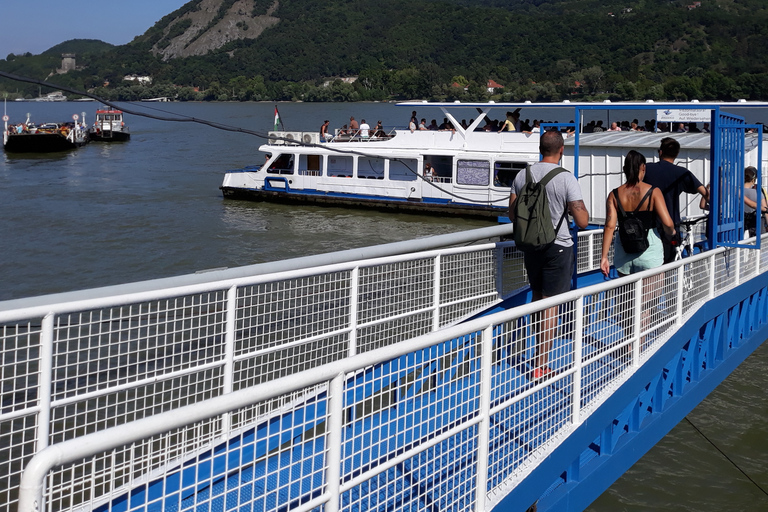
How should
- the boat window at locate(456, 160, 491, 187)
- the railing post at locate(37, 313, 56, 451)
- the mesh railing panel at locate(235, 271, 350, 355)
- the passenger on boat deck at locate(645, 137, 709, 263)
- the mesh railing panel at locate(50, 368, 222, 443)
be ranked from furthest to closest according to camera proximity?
the boat window at locate(456, 160, 491, 187) < the passenger on boat deck at locate(645, 137, 709, 263) < the mesh railing panel at locate(235, 271, 350, 355) < the mesh railing panel at locate(50, 368, 222, 443) < the railing post at locate(37, 313, 56, 451)

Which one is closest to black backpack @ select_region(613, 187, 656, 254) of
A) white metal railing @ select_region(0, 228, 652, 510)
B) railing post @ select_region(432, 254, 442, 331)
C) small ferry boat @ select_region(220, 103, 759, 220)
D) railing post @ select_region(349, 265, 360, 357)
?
white metal railing @ select_region(0, 228, 652, 510)

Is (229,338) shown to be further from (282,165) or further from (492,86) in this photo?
(492,86)

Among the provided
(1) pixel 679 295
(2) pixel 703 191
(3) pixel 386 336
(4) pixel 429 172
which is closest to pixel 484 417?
(3) pixel 386 336

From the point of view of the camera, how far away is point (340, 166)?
2902cm

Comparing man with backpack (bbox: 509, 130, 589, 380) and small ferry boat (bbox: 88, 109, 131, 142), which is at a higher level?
small ferry boat (bbox: 88, 109, 131, 142)

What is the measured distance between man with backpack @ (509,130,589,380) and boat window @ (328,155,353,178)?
22.7m

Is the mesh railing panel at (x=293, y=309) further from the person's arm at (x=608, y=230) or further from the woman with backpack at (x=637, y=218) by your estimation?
the woman with backpack at (x=637, y=218)

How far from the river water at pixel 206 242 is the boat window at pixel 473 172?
125cm

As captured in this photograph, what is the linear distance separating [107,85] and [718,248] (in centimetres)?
19367

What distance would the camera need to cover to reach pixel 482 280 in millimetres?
6879

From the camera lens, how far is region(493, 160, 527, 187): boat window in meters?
25.1

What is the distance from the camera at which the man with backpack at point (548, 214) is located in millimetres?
5594

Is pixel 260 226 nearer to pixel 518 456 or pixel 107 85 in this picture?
pixel 518 456

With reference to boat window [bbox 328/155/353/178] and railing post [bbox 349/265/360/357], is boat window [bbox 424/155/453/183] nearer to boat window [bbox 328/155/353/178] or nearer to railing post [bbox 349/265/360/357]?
boat window [bbox 328/155/353/178]
